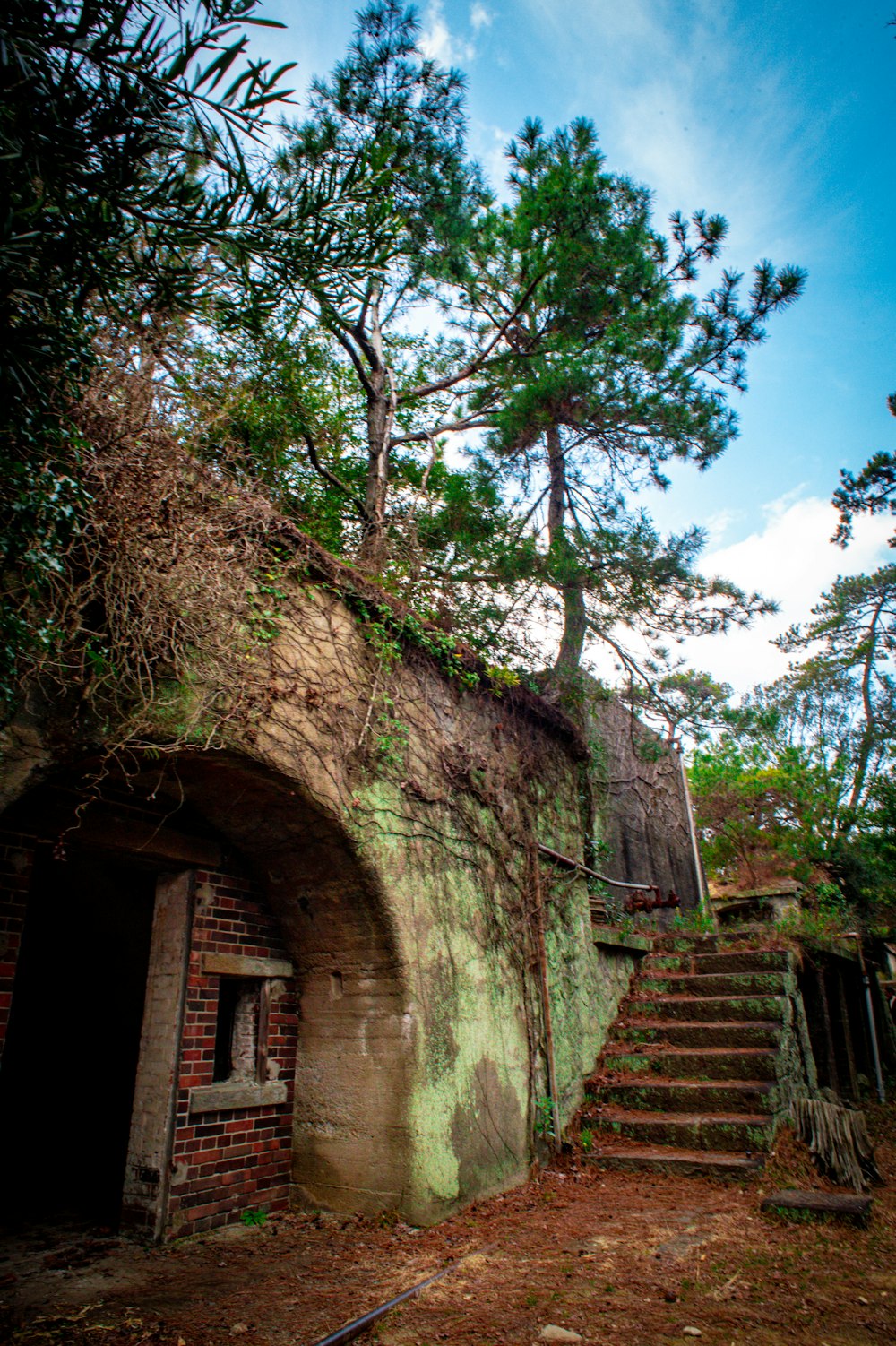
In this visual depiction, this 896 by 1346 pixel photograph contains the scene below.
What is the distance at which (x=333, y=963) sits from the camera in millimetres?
4672

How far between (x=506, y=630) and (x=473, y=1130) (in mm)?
4077

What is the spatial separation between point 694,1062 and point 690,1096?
0.32 m

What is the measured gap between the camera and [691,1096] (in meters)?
5.58

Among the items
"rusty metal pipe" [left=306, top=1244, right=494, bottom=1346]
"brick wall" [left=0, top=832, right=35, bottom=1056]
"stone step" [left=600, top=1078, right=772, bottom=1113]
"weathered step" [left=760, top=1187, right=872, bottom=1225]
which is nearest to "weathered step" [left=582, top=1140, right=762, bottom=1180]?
"stone step" [left=600, top=1078, right=772, bottom=1113]

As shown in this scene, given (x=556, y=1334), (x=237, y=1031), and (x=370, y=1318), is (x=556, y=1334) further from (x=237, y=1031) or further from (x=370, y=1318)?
(x=237, y=1031)

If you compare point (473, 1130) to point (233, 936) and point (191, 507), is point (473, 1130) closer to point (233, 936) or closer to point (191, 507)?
point (233, 936)

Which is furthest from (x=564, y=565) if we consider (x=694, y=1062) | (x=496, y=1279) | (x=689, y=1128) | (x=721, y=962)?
(x=496, y=1279)

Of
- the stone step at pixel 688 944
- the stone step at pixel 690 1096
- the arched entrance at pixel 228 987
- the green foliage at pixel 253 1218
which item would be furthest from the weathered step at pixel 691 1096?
the green foliage at pixel 253 1218

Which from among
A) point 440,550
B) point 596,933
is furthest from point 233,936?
point 440,550

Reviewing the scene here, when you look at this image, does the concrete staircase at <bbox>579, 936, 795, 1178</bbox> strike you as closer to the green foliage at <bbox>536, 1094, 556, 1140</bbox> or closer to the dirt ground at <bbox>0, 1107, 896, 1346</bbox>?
the green foliage at <bbox>536, 1094, 556, 1140</bbox>

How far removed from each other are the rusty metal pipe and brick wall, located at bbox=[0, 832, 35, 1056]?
184cm

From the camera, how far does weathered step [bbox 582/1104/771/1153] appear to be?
5.05 m

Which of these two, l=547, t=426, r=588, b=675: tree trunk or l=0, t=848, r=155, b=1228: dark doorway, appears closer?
l=0, t=848, r=155, b=1228: dark doorway

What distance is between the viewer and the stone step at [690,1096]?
5.32 metres
